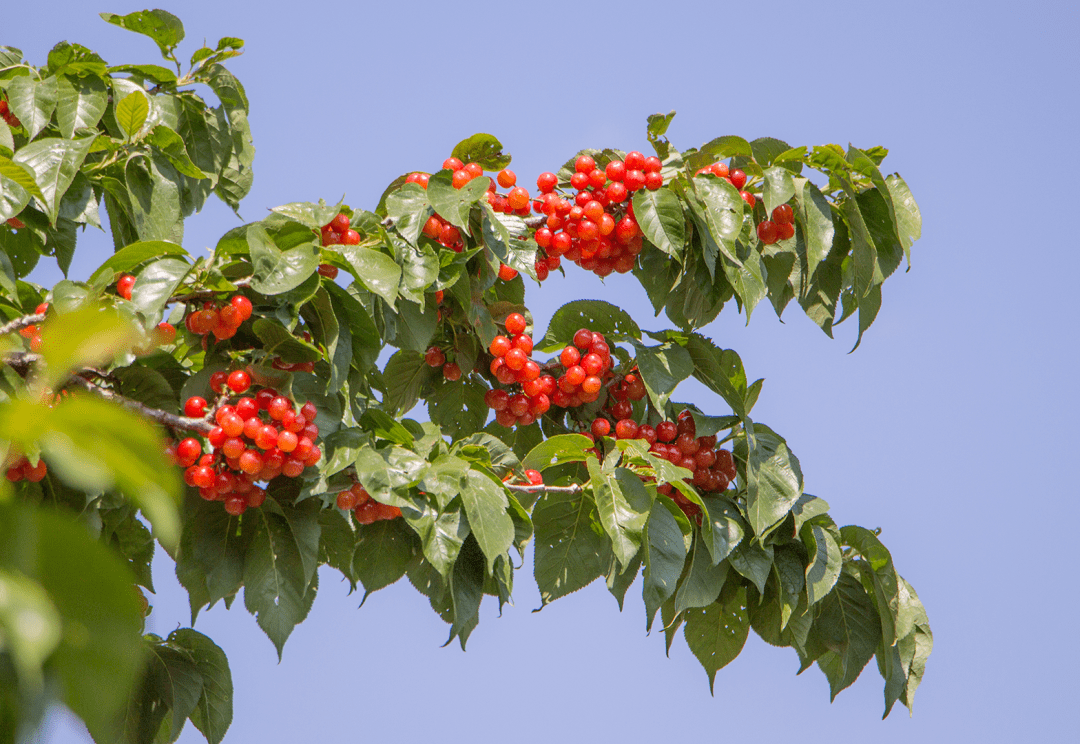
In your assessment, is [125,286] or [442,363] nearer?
[125,286]

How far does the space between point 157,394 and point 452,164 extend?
1232 millimetres

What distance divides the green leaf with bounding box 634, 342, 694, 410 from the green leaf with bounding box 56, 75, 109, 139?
1990mm

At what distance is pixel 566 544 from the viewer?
132 inches

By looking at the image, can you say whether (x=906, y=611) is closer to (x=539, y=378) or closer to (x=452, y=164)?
(x=539, y=378)

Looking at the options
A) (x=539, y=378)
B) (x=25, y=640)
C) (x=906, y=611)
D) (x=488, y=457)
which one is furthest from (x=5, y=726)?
(x=906, y=611)

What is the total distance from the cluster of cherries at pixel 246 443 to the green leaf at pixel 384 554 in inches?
19.5

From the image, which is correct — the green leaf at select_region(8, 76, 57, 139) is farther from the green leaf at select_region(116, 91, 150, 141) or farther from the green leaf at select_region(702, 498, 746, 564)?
the green leaf at select_region(702, 498, 746, 564)

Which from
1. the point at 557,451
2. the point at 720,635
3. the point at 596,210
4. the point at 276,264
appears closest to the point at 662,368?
the point at 557,451

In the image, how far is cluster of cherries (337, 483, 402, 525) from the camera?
2984 mm

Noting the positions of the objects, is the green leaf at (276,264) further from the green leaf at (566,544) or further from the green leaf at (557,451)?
the green leaf at (566,544)

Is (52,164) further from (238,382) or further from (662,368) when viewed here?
(662,368)

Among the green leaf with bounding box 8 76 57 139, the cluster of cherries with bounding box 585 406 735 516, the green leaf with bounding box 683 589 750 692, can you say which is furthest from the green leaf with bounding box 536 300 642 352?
the green leaf with bounding box 8 76 57 139

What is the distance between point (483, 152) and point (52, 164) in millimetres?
1393

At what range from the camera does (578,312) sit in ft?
12.3
